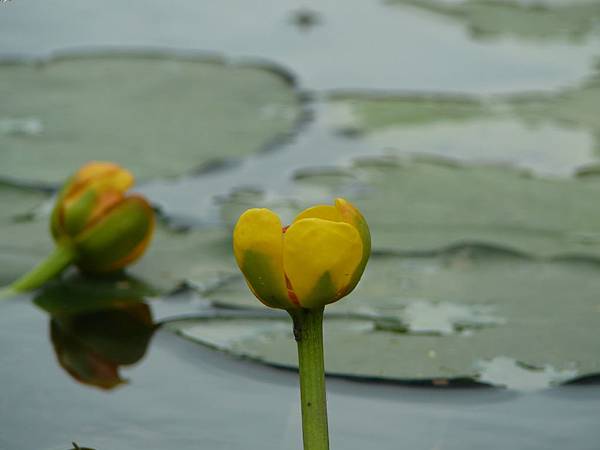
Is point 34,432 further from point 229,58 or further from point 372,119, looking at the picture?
point 229,58

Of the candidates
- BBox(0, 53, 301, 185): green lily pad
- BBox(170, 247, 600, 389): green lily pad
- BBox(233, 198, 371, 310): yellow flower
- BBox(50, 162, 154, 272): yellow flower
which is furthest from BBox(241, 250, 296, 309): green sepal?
BBox(0, 53, 301, 185): green lily pad

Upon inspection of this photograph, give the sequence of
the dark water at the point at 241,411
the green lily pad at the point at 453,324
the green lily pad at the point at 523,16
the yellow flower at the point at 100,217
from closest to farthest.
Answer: the dark water at the point at 241,411 → the green lily pad at the point at 453,324 → the yellow flower at the point at 100,217 → the green lily pad at the point at 523,16

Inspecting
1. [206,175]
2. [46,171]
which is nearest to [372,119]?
[206,175]

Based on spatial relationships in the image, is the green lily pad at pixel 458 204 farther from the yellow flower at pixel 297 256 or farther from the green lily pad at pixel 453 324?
the yellow flower at pixel 297 256

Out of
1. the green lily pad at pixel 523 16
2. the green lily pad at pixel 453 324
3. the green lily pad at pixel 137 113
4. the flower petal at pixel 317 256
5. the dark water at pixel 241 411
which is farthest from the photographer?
the green lily pad at pixel 523 16

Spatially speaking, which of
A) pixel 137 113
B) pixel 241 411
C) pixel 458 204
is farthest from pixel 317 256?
pixel 137 113

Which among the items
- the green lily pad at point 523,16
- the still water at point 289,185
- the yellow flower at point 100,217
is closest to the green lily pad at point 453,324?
the still water at point 289,185
